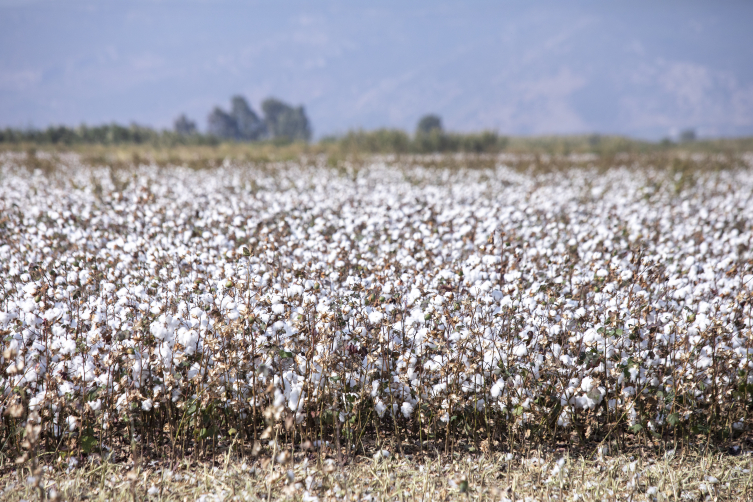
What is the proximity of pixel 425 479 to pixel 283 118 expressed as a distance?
102099 mm

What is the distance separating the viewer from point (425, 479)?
2600 millimetres

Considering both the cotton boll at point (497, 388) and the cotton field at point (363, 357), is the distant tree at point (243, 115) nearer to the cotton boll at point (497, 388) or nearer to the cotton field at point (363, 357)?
the cotton field at point (363, 357)

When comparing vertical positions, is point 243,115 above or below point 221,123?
above

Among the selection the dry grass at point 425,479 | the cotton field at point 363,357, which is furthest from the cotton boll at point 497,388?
the dry grass at point 425,479

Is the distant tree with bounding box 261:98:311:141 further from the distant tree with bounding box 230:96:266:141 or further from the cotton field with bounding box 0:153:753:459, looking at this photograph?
the cotton field with bounding box 0:153:753:459

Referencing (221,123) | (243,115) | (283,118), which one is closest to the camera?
(221,123)

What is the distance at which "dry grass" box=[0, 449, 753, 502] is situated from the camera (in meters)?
2.44

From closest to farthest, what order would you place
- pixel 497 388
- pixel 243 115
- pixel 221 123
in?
pixel 497 388 → pixel 221 123 → pixel 243 115

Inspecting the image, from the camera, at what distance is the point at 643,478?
264 centimetres

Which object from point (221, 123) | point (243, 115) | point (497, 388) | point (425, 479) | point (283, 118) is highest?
point (243, 115)

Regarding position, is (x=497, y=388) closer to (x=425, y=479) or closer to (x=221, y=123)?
(x=425, y=479)

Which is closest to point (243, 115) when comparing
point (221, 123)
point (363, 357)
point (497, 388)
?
point (221, 123)

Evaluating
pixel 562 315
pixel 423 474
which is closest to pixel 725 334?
pixel 562 315

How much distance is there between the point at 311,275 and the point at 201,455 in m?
1.48
